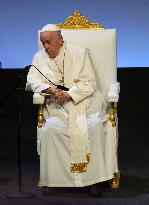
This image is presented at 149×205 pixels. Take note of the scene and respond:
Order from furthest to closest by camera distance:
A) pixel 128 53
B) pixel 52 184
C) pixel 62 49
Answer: pixel 128 53, pixel 62 49, pixel 52 184

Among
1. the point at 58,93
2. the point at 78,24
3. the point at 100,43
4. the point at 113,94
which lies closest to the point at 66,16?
the point at 78,24

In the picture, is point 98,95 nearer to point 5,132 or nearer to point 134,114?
point 5,132

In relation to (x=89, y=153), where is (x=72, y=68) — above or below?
above

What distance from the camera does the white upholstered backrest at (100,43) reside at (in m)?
5.18

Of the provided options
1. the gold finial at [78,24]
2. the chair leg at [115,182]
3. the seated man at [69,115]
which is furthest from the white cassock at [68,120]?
the gold finial at [78,24]

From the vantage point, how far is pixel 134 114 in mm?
8703

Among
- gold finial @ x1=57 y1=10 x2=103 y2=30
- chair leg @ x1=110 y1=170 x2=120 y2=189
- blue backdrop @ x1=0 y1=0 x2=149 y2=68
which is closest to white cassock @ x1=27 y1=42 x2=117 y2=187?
chair leg @ x1=110 y1=170 x2=120 y2=189

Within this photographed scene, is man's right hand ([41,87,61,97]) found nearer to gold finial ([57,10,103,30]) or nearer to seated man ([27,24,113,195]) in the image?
seated man ([27,24,113,195])

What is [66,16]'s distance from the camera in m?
8.13

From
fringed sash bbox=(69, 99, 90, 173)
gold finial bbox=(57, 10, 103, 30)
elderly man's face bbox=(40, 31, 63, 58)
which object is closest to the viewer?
fringed sash bbox=(69, 99, 90, 173)

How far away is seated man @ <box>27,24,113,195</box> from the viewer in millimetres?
4484

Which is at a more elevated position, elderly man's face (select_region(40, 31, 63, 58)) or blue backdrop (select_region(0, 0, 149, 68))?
blue backdrop (select_region(0, 0, 149, 68))

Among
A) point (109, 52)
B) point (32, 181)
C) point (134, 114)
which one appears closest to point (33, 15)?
point (134, 114)

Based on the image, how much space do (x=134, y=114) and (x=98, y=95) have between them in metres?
3.87
